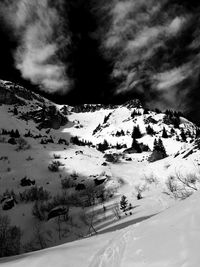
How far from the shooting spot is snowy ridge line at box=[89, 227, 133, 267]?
373 centimetres

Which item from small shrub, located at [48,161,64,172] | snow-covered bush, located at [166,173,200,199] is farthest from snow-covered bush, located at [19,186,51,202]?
snow-covered bush, located at [166,173,200,199]

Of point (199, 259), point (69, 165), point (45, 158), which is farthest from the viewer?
point (45, 158)

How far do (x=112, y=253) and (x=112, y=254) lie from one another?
0.05 m

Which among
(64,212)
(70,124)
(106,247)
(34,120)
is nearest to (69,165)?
(64,212)

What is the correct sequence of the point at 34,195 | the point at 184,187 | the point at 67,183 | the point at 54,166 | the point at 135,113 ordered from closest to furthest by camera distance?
the point at 184,187 → the point at 34,195 → the point at 67,183 → the point at 54,166 → the point at 135,113

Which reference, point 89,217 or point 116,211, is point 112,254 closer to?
point 116,211

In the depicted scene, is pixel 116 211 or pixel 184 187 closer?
pixel 184 187

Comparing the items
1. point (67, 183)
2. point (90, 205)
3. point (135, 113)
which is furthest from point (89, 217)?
point (135, 113)

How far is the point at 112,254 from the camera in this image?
13.2ft

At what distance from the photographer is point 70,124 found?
149 m

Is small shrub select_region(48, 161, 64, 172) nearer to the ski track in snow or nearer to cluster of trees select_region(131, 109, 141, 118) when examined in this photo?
the ski track in snow

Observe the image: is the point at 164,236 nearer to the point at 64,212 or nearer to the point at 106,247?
the point at 106,247

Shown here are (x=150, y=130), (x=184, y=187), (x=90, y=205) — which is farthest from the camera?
(x=150, y=130)

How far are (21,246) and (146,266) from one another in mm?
9107
